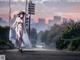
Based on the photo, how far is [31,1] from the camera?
33.8 meters

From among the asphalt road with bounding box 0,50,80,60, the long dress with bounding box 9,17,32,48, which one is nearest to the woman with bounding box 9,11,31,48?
the long dress with bounding box 9,17,32,48

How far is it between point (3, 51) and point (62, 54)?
1.01 metres

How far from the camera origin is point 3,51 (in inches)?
1329

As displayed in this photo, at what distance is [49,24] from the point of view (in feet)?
111

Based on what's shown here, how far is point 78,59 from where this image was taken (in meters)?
33.8

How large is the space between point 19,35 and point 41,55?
0.51 m

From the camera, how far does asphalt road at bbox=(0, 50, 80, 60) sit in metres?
33.8

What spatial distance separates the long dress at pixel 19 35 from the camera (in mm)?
33844

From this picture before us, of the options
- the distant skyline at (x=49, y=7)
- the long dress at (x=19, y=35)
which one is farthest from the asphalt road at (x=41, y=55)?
the distant skyline at (x=49, y=7)

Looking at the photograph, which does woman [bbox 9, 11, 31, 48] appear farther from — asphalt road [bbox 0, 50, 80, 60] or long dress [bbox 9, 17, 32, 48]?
asphalt road [bbox 0, 50, 80, 60]

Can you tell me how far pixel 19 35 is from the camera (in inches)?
1334

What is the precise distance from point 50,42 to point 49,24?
0.31 m

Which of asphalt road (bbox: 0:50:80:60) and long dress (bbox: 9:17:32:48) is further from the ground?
long dress (bbox: 9:17:32:48)

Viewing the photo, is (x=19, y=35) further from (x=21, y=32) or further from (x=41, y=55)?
(x=41, y=55)
